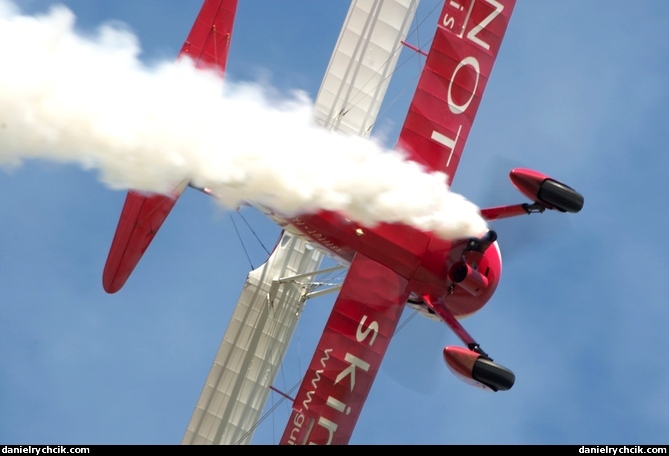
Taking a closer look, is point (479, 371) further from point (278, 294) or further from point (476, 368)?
point (278, 294)

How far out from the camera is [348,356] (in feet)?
62.4

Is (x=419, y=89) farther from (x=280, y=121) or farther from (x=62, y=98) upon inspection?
(x=62, y=98)

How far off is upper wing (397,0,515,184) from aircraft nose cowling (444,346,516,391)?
259 centimetres

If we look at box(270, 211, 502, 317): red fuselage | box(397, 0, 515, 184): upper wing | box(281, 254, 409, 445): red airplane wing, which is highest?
box(397, 0, 515, 184): upper wing

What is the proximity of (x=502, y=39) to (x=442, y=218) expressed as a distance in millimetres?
2972

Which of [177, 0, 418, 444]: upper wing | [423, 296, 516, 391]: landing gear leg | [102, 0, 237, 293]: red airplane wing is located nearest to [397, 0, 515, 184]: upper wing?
[177, 0, 418, 444]: upper wing

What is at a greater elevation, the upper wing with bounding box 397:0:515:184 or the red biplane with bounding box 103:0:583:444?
the upper wing with bounding box 397:0:515:184

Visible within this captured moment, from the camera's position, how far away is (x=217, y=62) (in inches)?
733

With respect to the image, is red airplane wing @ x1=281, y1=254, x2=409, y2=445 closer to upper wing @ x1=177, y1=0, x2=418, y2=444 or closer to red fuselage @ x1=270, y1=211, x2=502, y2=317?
red fuselage @ x1=270, y1=211, x2=502, y2=317

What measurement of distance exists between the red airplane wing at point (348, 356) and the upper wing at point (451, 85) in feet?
6.18

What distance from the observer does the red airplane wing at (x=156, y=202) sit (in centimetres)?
1859

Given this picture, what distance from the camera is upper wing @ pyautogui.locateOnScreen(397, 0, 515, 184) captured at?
19.2 metres

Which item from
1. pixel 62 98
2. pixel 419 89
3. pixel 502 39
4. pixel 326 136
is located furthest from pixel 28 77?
pixel 502 39

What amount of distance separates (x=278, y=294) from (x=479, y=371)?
4.33m
